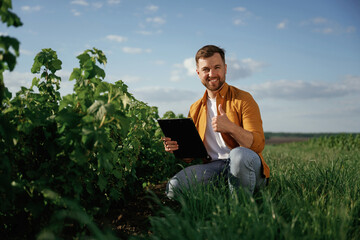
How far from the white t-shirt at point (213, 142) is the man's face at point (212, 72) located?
217mm

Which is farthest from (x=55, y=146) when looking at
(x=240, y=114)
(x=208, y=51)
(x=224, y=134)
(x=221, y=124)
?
(x=208, y=51)

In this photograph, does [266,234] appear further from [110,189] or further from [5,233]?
[5,233]

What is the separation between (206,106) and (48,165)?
6.84ft

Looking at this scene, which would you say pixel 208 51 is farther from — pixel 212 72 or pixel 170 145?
pixel 170 145

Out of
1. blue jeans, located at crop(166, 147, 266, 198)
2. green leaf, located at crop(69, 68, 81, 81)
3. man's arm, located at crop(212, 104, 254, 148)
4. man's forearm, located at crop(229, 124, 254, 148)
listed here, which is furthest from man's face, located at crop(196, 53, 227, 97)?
green leaf, located at crop(69, 68, 81, 81)

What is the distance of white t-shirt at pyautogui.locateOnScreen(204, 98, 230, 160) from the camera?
12.0ft

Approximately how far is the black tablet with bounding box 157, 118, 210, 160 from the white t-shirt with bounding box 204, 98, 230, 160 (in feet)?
0.37

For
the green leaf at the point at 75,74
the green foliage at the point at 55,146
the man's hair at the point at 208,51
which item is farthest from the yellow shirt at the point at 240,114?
the green leaf at the point at 75,74

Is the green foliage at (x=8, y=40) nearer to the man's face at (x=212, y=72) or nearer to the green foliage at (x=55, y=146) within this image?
the green foliage at (x=55, y=146)

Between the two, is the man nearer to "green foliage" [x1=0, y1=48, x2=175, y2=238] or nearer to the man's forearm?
the man's forearm

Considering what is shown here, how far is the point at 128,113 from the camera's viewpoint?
3.56 metres

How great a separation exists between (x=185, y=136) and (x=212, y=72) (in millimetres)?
855

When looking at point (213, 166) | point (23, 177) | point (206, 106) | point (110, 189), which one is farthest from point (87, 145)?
point (206, 106)

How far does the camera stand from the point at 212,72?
366cm
